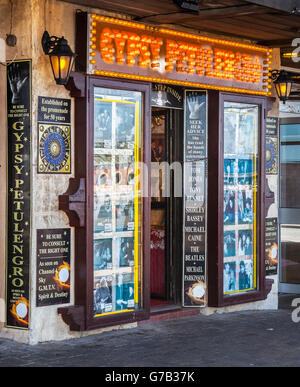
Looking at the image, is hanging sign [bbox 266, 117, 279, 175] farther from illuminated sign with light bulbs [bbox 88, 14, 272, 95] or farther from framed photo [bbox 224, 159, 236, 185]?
framed photo [bbox 224, 159, 236, 185]

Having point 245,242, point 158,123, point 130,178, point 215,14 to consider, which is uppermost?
point 215,14

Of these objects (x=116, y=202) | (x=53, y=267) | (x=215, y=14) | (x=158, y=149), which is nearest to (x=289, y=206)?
(x=158, y=149)

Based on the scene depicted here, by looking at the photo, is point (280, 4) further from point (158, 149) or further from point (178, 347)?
A: point (178, 347)

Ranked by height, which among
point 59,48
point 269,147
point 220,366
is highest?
point 59,48

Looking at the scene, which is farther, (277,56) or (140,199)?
(277,56)

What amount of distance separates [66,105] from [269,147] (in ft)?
12.5

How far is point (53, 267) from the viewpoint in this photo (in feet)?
26.9

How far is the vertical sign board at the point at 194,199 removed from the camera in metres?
Answer: 9.92

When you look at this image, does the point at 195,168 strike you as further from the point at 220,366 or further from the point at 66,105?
the point at 220,366

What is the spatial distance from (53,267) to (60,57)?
7.55ft

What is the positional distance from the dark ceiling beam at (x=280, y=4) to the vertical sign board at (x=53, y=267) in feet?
11.0

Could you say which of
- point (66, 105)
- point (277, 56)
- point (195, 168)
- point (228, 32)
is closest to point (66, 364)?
point (66, 105)

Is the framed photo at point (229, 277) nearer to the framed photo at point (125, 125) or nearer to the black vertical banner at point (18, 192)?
the framed photo at point (125, 125)

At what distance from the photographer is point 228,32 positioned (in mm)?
9969
